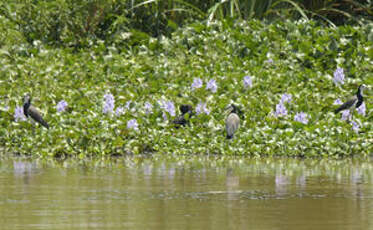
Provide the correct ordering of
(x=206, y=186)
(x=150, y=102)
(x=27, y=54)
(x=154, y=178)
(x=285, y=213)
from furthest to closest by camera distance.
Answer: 1. (x=27, y=54)
2. (x=150, y=102)
3. (x=154, y=178)
4. (x=206, y=186)
5. (x=285, y=213)

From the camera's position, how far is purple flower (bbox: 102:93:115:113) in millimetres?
13508

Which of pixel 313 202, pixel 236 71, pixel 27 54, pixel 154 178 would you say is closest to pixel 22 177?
pixel 154 178

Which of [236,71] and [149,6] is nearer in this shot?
[236,71]

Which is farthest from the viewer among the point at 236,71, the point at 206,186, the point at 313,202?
the point at 236,71

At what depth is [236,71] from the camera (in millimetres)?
15531

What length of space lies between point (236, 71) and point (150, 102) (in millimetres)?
1953

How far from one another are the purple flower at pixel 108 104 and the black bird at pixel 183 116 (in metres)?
0.90

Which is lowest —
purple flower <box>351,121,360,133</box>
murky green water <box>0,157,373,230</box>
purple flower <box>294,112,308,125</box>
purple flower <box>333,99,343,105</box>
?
murky green water <box>0,157,373,230</box>

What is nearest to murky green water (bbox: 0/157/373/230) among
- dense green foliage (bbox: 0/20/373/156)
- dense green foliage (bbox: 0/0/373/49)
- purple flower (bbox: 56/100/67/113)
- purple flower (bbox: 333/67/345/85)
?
dense green foliage (bbox: 0/20/373/156)

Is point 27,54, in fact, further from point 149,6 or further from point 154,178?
point 154,178

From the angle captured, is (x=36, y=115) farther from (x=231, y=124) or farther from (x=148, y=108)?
(x=231, y=124)

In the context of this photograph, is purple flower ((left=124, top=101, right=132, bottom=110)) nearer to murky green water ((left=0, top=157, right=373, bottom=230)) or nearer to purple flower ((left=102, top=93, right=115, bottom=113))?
purple flower ((left=102, top=93, right=115, bottom=113))

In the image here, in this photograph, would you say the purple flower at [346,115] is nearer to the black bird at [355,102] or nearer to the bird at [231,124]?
the black bird at [355,102]

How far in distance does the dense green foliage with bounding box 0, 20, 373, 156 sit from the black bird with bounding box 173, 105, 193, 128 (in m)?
0.13
